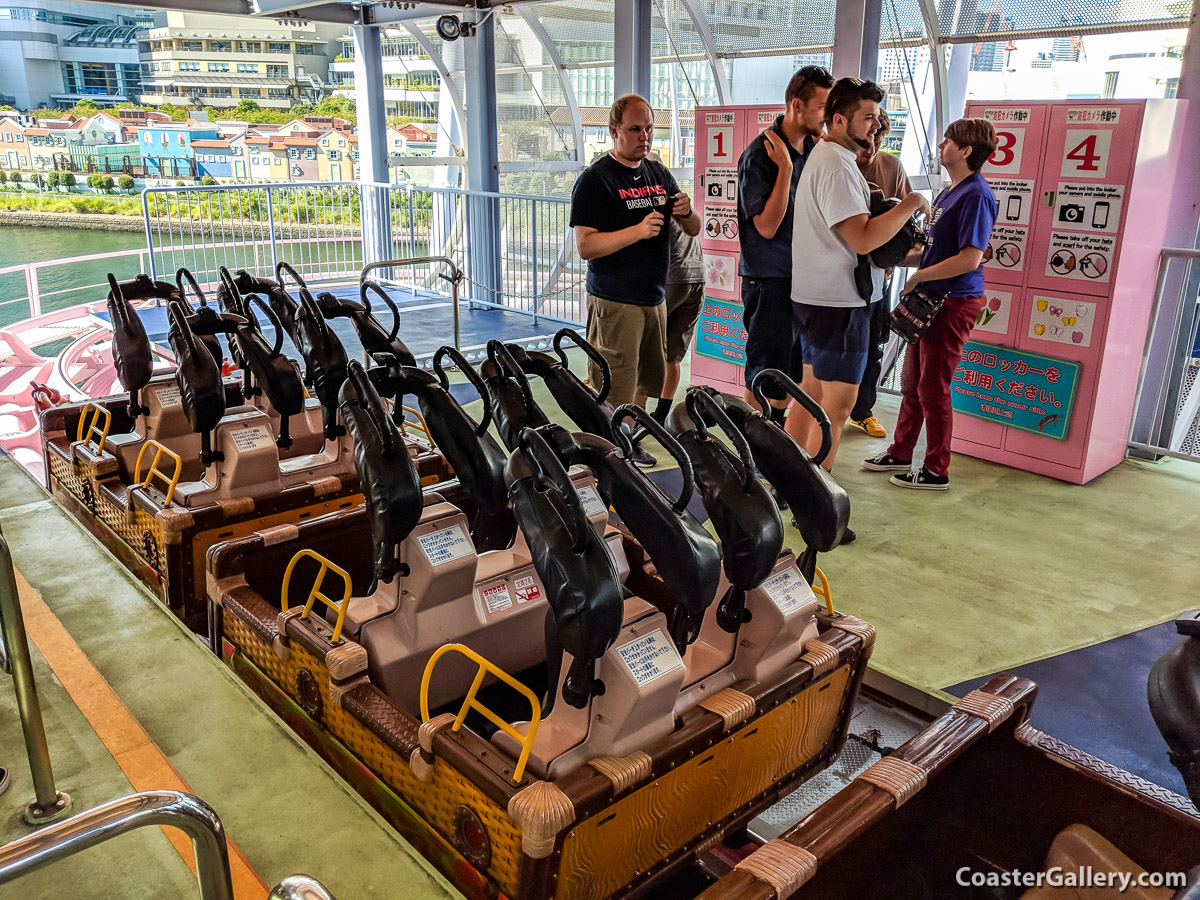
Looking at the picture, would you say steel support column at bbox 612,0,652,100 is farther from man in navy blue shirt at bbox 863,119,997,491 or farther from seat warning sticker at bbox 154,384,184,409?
seat warning sticker at bbox 154,384,184,409

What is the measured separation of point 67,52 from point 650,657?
25.9 feet

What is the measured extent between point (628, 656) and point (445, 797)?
502 millimetres

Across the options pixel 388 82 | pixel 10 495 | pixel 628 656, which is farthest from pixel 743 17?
pixel 628 656

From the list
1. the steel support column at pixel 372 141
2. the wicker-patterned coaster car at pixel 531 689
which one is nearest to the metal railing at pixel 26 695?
the wicker-patterned coaster car at pixel 531 689

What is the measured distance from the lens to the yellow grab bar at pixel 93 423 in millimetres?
3654

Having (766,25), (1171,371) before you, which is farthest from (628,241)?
(766,25)

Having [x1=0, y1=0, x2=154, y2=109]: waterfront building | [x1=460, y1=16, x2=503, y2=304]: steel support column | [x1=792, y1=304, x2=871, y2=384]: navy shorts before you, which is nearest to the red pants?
[x1=792, y1=304, x2=871, y2=384]: navy shorts

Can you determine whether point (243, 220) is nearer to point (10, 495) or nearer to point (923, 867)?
point (10, 495)

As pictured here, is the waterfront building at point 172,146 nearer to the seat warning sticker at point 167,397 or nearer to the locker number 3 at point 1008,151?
the seat warning sticker at point 167,397

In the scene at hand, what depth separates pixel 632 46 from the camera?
7.84 m

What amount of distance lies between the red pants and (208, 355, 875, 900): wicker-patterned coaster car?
2.44 m

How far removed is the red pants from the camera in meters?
4.51

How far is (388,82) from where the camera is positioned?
10188 millimetres

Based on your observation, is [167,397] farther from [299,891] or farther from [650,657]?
[299,891]
